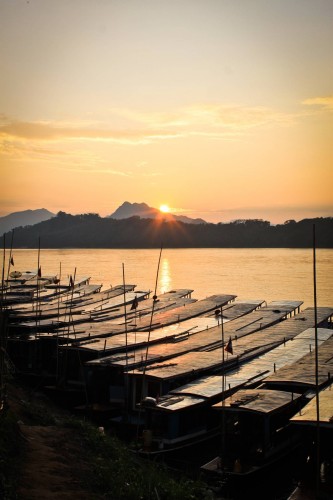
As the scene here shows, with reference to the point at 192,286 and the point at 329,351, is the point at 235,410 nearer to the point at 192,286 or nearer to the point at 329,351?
Result: the point at 329,351

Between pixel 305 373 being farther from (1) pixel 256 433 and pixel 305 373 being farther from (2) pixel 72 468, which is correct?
(2) pixel 72 468

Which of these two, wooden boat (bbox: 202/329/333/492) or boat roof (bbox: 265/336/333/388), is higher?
boat roof (bbox: 265/336/333/388)

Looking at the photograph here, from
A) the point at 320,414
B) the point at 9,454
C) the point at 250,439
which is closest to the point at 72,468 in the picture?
the point at 9,454

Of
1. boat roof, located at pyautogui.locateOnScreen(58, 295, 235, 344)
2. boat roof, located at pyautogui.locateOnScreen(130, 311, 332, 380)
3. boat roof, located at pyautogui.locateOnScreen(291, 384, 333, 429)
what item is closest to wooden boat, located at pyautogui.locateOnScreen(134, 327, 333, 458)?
boat roof, located at pyautogui.locateOnScreen(130, 311, 332, 380)

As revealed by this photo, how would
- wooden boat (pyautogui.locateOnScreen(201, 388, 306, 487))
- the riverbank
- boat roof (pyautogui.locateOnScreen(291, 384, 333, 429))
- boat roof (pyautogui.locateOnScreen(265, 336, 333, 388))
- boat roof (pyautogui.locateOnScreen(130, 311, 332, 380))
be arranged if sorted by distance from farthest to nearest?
boat roof (pyautogui.locateOnScreen(130, 311, 332, 380)), boat roof (pyautogui.locateOnScreen(265, 336, 333, 388)), wooden boat (pyautogui.locateOnScreen(201, 388, 306, 487)), boat roof (pyautogui.locateOnScreen(291, 384, 333, 429)), the riverbank

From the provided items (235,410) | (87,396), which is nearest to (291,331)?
(87,396)

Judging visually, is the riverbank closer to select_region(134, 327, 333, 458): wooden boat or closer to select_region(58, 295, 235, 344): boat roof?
select_region(134, 327, 333, 458): wooden boat

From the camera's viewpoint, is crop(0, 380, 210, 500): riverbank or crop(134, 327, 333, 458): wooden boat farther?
crop(134, 327, 333, 458): wooden boat

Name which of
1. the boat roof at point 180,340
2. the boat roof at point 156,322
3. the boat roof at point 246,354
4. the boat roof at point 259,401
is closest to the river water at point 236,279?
the boat roof at point 156,322

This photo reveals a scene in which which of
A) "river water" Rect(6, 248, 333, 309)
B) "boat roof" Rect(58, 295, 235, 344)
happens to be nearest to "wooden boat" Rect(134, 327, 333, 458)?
"boat roof" Rect(58, 295, 235, 344)

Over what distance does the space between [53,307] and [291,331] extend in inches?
619

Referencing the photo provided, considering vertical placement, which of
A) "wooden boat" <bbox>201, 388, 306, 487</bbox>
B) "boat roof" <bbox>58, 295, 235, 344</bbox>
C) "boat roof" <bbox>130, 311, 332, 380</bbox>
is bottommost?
→ "wooden boat" <bbox>201, 388, 306, 487</bbox>

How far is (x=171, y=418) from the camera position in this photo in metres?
Result: 17.6

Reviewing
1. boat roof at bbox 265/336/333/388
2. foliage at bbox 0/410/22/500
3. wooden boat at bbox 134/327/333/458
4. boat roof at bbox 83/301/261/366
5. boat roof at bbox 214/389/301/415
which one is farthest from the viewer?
boat roof at bbox 83/301/261/366
